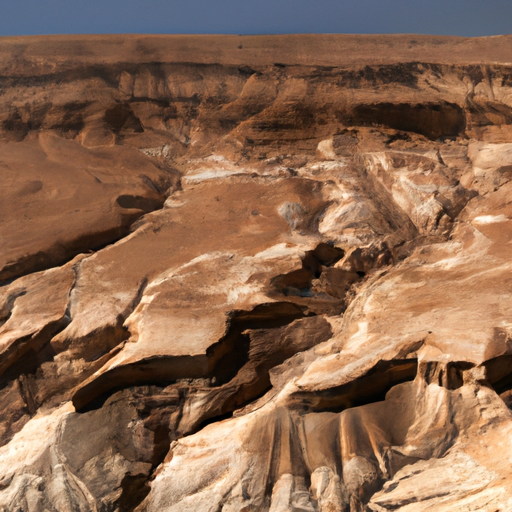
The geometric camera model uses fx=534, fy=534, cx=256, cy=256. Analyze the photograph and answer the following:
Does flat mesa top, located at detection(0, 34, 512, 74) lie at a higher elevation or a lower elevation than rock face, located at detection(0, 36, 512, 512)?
higher

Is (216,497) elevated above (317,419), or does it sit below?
below

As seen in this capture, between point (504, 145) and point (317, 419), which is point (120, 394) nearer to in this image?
point (317, 419)

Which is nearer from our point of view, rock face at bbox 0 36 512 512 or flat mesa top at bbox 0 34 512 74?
rock face at bbox 0 36 512 512

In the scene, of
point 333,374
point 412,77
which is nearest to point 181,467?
point 333,374

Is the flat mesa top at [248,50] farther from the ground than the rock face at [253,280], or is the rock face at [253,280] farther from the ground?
the flat mesa top at [248,50]

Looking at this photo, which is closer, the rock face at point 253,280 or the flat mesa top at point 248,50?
the rock face at point 253,280
